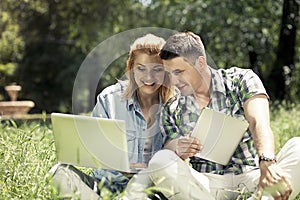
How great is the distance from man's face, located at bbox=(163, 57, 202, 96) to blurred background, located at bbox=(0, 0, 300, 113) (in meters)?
1.67

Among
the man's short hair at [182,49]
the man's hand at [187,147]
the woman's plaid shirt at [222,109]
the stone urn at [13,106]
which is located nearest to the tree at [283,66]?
the stone urn at [13,106]

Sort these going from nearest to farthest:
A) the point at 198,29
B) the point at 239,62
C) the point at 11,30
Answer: the point at 198,29, the point at 239,62, the point at 11,30

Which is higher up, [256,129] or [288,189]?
[256,129]

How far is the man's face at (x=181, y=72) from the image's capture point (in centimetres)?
303

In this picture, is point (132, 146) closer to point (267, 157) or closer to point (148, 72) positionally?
point (148, 72)

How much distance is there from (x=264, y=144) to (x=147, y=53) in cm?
76

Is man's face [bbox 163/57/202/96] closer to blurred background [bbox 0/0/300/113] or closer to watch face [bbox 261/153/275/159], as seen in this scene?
watch face [bbox 261/153/275/159]

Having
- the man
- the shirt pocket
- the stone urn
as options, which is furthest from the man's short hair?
Result: the stone urn

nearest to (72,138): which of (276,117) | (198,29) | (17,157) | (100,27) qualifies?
(17,157)

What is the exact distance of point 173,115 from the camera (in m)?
3.21

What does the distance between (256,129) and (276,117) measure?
4.28 m

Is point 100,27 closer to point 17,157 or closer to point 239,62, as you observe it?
point 239,62

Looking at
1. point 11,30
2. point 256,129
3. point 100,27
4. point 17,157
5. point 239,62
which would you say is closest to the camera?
point 256,129

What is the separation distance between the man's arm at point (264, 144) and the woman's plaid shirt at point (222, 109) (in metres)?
0.08
